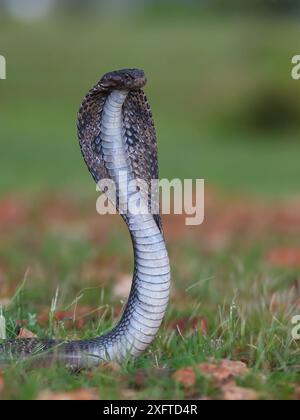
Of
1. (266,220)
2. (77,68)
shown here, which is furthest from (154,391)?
(77,68)

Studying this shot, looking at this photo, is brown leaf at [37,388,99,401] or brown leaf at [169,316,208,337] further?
brown leaf at [169,316,208,337]

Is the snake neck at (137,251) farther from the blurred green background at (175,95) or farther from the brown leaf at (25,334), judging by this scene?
the blurred green background at (175,95)

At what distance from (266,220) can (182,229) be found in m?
1.28

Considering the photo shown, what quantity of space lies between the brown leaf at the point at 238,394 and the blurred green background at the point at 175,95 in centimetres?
933

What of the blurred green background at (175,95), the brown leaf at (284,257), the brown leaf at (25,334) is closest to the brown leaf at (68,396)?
the brown leaf at (25,334)

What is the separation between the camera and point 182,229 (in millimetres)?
Result: 10352

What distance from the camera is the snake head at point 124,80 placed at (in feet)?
12.1

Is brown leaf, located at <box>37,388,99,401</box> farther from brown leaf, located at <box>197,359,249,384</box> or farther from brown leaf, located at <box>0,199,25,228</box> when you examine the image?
brown leaf, located at <box>0,199,25,228</box>

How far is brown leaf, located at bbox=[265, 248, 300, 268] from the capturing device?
7.96 meters

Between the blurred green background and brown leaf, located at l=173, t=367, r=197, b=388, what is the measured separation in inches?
362

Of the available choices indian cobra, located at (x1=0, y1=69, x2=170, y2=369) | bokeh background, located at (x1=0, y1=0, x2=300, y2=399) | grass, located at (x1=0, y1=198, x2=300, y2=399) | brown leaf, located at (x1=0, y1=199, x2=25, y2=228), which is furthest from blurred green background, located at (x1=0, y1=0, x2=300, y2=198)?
indian cobra, located at (x1=0, y1=69, x2=170, y2=369)

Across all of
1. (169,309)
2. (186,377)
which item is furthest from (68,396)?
(169,309)

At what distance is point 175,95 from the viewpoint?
33.5 meters

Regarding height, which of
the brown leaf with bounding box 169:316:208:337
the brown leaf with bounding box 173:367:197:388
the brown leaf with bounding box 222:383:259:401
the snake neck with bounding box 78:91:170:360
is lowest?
the brown leaf with bounding box 222:383:259:401
